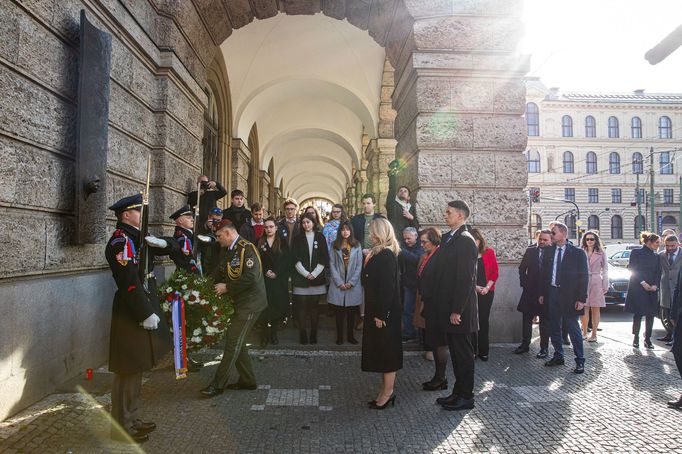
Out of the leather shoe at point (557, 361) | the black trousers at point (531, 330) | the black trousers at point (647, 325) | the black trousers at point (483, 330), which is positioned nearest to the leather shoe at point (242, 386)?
the black trousers at point (483, 330)

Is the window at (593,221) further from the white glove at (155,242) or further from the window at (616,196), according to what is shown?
the white glove at (155,242)

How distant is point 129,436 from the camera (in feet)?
11.9

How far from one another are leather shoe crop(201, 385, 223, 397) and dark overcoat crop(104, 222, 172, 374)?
106 centimetres

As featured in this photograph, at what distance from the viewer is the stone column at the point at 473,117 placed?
7.41 meters

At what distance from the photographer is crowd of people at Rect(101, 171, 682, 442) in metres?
3.74

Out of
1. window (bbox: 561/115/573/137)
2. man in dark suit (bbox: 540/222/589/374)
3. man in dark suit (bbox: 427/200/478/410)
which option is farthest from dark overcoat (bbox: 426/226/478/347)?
window (bbox: 561/115/573/137)

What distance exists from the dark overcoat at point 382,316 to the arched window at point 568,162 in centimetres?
5802

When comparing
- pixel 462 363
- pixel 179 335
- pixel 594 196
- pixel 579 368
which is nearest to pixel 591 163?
pixel 594 196

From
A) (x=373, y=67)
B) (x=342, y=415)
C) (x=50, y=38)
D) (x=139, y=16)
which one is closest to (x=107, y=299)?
(x=50, y=38)

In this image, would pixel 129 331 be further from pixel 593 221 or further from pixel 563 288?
pixel 593 221

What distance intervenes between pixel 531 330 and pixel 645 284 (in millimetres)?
2423

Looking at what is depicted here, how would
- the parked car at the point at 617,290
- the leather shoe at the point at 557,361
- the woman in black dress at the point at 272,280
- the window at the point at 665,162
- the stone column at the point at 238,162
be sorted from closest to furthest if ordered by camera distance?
the leather shoe at the point at 557,361 < the woman in black dress at the point at 272,280 < the parked car at the point at 617,290 < the stone column at the point at 238,162 < the window at the point at 665,162

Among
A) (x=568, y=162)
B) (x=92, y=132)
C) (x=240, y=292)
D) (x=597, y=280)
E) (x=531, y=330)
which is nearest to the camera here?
(x=240, y=292)

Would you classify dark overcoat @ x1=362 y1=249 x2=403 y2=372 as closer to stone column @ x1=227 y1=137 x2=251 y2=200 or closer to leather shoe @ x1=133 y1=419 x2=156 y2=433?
leather shoe @ x1=133 y1=419 x2=156 y2=433
